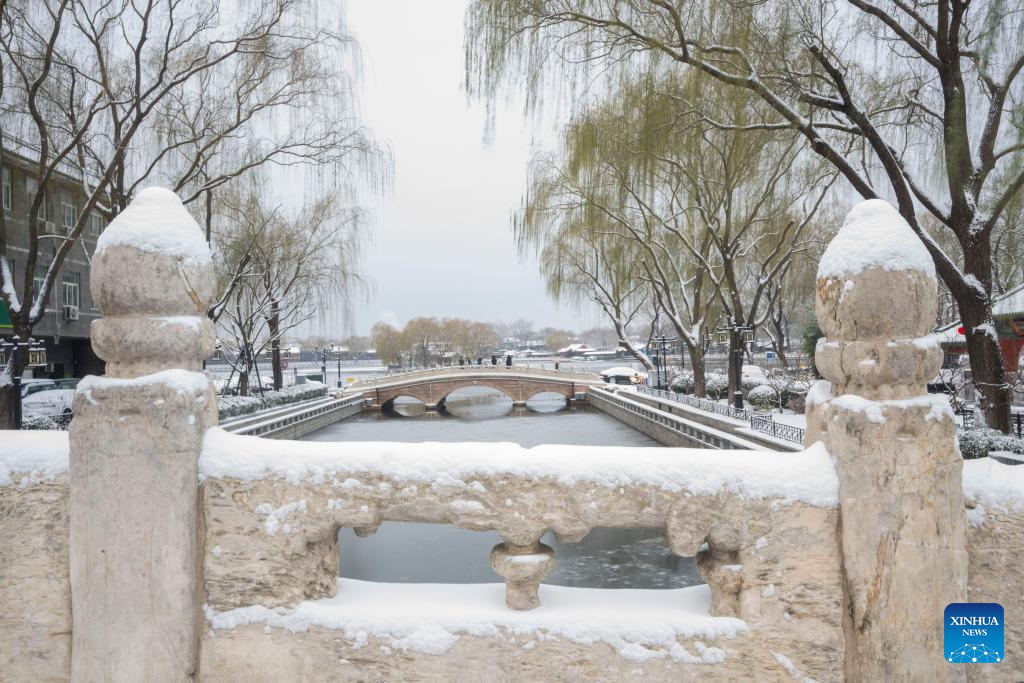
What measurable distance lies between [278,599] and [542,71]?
7557 mm

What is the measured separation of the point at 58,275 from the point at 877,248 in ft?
89.9

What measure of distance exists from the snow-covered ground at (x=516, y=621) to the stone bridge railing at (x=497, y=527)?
0.01m

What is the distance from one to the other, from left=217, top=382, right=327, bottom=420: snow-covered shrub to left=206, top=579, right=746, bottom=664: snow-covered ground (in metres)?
A: 14.5

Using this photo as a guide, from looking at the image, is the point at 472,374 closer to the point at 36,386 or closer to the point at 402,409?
the point at 402,409

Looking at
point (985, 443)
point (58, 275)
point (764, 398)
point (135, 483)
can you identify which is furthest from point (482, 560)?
point (58, 275)

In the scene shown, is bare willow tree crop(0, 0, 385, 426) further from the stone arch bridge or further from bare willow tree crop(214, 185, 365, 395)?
the stone arch bridge

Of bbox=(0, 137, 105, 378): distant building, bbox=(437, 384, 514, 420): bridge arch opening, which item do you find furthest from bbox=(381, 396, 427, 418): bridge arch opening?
bbox=(0, 137, 105, 378): distant building

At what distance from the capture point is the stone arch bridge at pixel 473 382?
34906 mm

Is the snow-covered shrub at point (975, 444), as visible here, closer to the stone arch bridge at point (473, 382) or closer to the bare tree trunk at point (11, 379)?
the bare tree trunk at point (11, 379)

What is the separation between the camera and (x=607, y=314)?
81.3 feet

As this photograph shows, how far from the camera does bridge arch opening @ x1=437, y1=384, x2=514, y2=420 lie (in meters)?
34.8

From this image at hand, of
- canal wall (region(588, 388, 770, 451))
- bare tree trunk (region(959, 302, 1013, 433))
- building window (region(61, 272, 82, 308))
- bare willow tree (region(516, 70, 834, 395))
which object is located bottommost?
canal wall (region(588, 388, 770, 451))

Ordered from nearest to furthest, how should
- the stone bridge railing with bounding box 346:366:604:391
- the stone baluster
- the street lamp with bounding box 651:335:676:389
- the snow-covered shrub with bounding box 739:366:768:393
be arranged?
1. the stone baluster
2. the snow-covered shrub with bounding box 739:366:768:393
3. the street lamp with bounding box 651:335:676:389
4. the stone bridge railing with bounding box 346:366:604:391

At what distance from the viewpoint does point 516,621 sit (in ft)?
8.67
